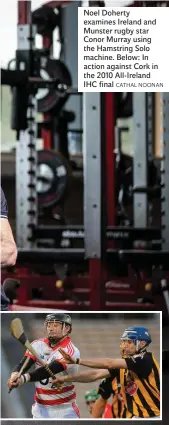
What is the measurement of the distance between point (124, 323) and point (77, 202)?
654cm

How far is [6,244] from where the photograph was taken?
3.09 metres

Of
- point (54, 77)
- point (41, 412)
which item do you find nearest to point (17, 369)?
point (41, 412)

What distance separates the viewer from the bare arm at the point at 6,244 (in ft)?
10.1

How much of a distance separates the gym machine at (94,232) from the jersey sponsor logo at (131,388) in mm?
1496

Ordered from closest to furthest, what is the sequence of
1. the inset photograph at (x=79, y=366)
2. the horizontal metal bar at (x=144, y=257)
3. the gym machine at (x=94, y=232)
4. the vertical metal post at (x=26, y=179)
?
the inset photograph at (x=79, y=366)
the gym machine at (x=94, y=232)
the horizontal metal bar at (x=144, y=257)
the vertical metal post at (x=26, y=179)

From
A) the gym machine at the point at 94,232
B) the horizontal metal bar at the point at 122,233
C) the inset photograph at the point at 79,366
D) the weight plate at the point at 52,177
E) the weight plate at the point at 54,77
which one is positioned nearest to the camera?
the inset photograph at the point at 79,366

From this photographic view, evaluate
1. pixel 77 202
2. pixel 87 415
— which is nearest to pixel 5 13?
pixel 87 415

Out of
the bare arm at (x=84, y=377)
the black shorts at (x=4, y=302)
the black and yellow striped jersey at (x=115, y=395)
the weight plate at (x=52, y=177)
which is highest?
the weight plate at (x=52, y=177)

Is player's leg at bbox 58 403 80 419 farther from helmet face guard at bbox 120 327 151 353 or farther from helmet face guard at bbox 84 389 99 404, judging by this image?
helmet face guard at bbox 120 327 151 353

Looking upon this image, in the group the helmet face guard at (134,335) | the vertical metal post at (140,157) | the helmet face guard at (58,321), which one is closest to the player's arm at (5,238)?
the helmet face guard at (58,321)

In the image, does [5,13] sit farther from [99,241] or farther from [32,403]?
[99,241]

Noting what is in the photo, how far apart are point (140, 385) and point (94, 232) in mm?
2065

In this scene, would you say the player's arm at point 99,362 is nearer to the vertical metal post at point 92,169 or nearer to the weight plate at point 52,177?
the vertical metal post at point 92,169

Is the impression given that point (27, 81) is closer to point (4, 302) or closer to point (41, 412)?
point (4, 302)
